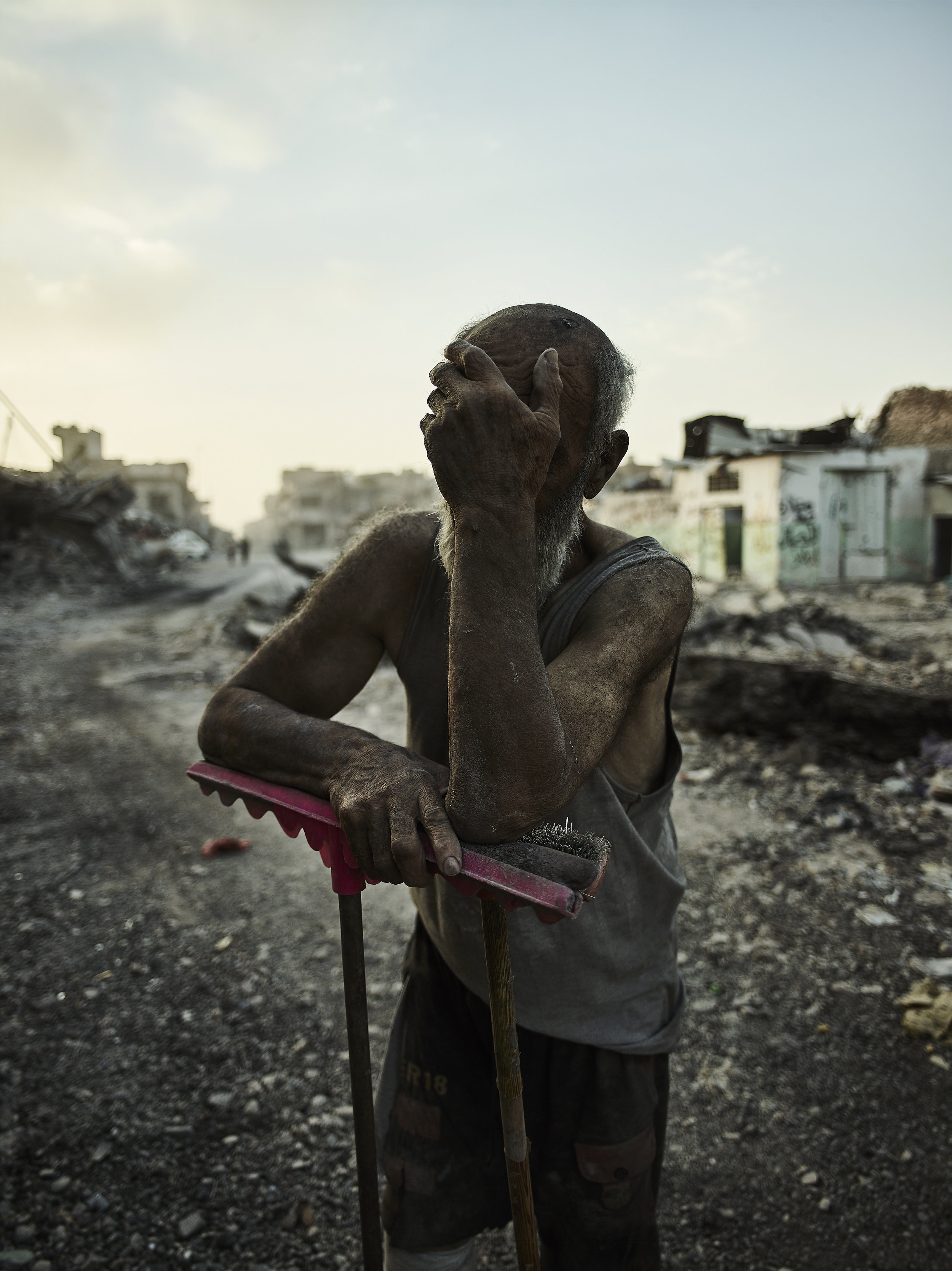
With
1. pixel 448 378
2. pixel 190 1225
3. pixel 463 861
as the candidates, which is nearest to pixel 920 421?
pixel 448 378

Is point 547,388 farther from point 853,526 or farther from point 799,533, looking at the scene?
point 853,526

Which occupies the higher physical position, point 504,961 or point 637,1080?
point 504,961

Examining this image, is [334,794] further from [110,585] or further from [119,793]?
[110,585]

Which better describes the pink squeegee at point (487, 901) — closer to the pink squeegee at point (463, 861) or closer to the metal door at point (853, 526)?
the pink squeegee at point (463, 861)

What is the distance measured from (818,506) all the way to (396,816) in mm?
20038

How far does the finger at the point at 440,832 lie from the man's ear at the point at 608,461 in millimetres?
657

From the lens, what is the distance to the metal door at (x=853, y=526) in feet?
61.8

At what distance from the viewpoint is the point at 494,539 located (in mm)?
1004

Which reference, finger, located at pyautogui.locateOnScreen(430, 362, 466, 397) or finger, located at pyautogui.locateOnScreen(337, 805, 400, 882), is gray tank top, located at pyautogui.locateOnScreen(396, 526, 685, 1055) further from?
finger, located at pyautogui.locateOnScreen(430, 362, 466, 397)

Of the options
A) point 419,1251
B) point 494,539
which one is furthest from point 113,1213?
point 494,539

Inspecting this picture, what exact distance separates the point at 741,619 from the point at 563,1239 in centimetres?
962

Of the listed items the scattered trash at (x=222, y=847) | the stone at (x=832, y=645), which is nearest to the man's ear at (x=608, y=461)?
the scattered trash at (x=222, y=847)

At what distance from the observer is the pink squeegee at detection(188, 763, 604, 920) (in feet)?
3.01

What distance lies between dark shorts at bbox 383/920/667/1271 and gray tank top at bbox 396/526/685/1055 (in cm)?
6
